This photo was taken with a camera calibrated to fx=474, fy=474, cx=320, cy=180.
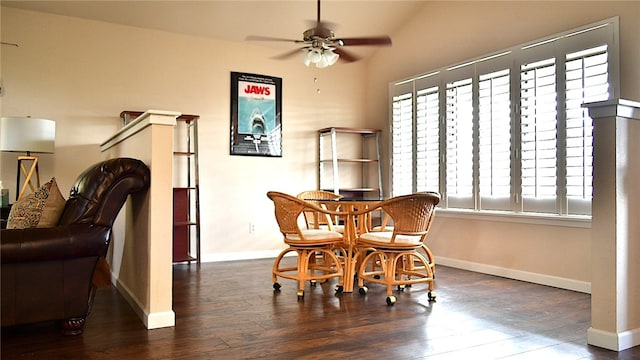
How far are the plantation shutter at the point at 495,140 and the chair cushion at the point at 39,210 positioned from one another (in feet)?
12.2

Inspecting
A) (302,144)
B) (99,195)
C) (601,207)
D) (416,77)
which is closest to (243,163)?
(302,144)

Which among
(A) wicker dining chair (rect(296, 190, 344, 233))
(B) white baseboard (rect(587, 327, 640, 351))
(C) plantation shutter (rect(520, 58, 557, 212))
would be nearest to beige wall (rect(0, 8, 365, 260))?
(A) wicker dining chair (rect(296, 190, 344, 233))

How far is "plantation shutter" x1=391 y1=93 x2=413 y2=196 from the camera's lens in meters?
5.72

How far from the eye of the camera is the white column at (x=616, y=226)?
2.53 m

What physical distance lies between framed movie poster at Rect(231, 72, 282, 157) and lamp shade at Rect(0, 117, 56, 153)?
80.2 inches

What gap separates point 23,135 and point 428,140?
4008mm

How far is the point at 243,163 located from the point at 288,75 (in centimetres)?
128

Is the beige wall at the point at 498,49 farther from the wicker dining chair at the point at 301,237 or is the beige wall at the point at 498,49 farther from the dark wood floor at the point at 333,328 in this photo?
the wicker dining chair at the point at 301,237

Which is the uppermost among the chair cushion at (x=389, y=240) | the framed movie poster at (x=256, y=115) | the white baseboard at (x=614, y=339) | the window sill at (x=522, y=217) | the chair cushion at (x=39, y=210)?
the framed movie poster at (x=256, y=115)

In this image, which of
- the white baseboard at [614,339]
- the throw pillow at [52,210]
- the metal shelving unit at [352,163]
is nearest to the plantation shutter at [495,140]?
the metal shelving unit at [352,163]

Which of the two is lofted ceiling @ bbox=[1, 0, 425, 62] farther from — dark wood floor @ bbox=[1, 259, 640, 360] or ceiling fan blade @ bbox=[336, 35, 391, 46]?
dark wood floor @ bbox=[1, 259, 640, 360]

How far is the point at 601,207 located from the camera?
2.59m

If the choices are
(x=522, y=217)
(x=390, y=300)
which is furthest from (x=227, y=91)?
(x=522, y=217)

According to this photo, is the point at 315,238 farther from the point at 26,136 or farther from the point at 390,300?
the point at 26,136
